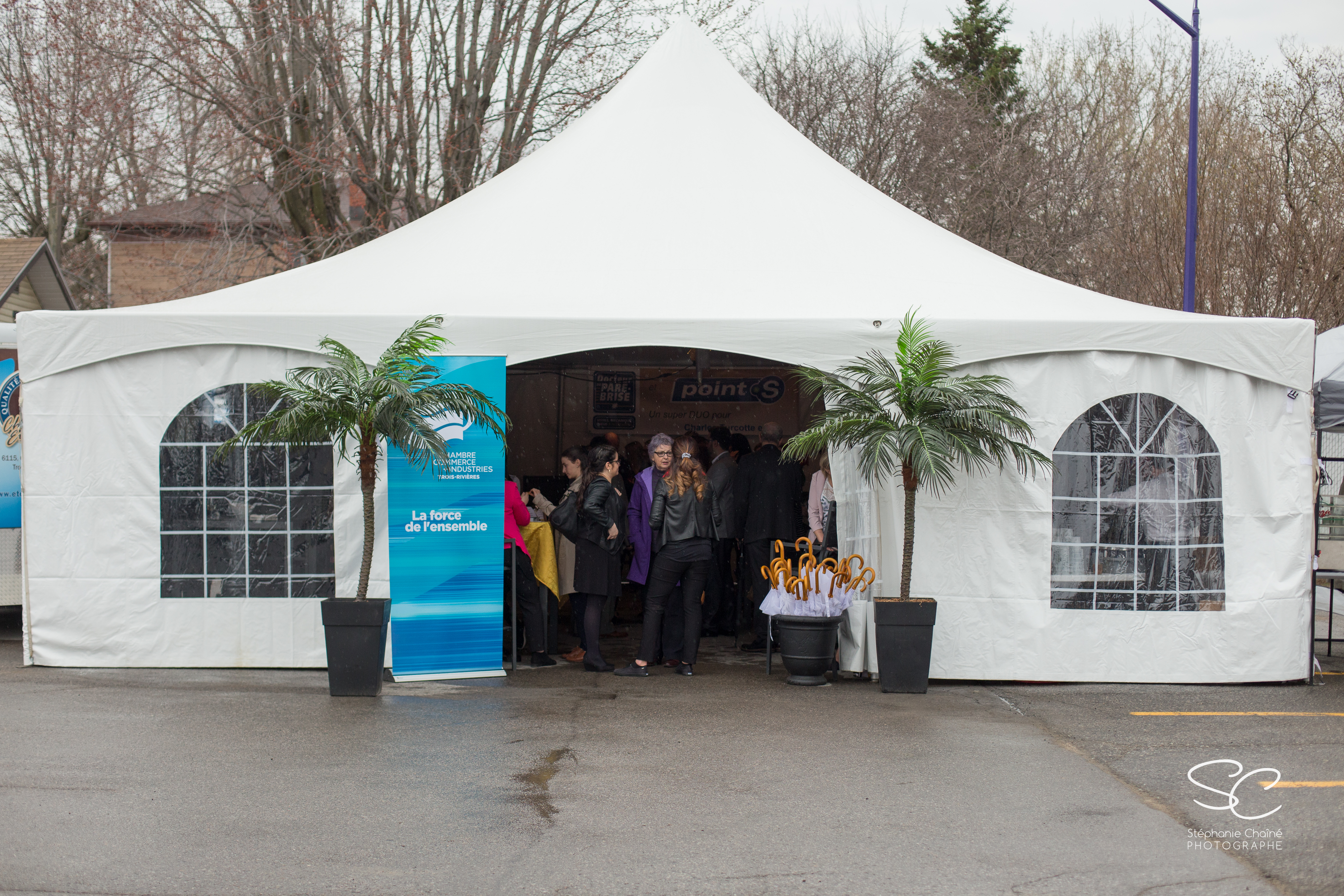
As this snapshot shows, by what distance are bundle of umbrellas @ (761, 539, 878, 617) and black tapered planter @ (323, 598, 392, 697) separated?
8.02ft

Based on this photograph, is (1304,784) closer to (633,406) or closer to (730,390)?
(730,390)

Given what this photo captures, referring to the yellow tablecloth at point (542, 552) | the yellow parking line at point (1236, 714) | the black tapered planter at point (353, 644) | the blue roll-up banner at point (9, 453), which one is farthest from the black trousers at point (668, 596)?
the blue roll-up banner at point (9, 453)

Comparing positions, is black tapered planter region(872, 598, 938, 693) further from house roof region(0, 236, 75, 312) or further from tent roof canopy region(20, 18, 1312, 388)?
house roof region(0, 236, 75, 312)

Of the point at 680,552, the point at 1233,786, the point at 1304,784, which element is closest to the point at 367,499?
the point at 680,552

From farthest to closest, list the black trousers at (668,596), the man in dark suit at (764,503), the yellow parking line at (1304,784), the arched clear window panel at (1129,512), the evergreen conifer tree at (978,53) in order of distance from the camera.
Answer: the evergreen conifer tree at (978,53)
the man in dark suit at (764,503)
the black trousers at (668,596)
the arched clear window panel at (1129,512)
the yellow parking line at (1304,784)

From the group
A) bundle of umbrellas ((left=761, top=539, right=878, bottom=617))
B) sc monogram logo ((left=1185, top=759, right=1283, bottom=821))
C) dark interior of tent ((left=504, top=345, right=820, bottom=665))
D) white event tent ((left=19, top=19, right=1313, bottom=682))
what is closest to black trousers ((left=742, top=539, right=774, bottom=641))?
bundle of umbrellas ((left=761, top=539, right=878, bottom=617))

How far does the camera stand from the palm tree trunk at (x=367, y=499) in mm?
7230

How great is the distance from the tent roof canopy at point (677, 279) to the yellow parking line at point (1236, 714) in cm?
220

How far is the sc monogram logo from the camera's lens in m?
4.99

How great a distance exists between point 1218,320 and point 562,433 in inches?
291

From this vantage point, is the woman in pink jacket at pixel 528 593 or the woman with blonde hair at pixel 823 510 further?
the woman with blonde hair at pixel 823 510

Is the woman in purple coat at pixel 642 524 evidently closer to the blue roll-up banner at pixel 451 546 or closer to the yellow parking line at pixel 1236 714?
the blue roll-up banner at pixel 451 546

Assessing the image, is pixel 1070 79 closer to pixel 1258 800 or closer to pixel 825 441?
pixel 825 441

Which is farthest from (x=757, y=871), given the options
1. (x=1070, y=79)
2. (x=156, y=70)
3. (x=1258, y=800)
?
(x=1070, y=79)
